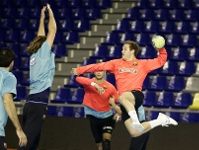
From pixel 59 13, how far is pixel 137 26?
3.01 m

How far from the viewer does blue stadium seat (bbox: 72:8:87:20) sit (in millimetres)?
17469

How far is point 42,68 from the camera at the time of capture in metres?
7.73

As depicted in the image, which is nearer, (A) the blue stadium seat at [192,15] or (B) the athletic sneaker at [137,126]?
(B) the athletic sneaker at [137,126]

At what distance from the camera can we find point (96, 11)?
686 inches

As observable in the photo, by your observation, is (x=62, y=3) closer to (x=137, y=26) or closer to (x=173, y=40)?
(x=137, y=26)

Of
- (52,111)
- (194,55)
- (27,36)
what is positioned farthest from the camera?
(27,36)

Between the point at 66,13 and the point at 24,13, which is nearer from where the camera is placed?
the point at 66,13

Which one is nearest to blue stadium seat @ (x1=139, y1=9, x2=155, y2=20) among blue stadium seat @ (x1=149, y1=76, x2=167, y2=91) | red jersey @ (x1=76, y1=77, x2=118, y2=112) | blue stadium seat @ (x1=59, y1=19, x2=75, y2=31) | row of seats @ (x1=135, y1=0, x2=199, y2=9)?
row of seats @ (x1=135, y1=0, x2=199, y2=9)

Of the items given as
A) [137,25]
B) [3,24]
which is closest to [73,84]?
[137,25]

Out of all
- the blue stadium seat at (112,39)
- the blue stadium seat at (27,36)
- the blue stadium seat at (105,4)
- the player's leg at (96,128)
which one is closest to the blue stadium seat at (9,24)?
the blue stadium seat at (27,36)

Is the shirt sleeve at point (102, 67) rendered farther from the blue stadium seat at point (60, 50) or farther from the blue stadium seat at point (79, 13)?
the blue stadium seat at point (79, 13)

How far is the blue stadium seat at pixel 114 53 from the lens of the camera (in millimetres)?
15156

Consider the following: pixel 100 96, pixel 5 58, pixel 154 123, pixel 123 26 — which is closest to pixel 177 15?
pixel 123 26

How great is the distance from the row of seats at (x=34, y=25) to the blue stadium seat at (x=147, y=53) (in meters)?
2.68
